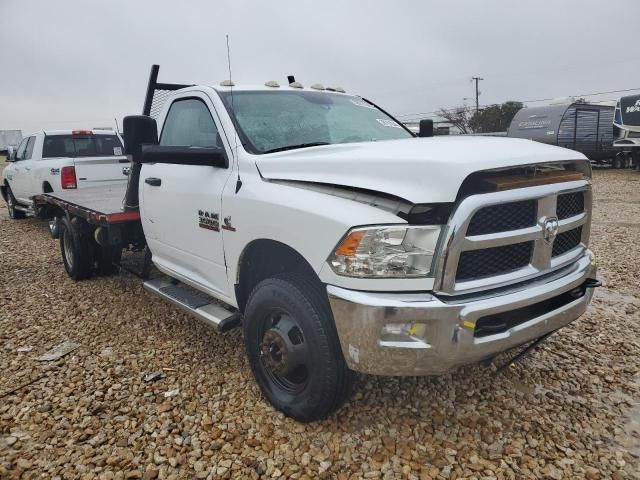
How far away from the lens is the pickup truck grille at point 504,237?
85.0 inches

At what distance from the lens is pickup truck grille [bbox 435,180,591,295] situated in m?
2.16

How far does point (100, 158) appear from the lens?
27.4ft

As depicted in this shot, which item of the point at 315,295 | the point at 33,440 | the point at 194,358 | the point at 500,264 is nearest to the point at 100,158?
the point at 194,358

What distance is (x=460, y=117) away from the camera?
156 ft

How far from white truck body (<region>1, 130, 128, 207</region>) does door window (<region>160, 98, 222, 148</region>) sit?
4.74m

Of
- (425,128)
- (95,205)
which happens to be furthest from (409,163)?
(95,205)

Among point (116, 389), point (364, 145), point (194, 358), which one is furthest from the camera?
point (194, 358)

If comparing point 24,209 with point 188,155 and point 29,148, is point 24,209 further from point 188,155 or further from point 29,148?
point 188,155

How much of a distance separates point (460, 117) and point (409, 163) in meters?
48.4

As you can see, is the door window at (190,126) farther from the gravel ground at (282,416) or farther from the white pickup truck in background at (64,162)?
the white pickup truck in background at (64,162)

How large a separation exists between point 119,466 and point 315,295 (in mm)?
1324

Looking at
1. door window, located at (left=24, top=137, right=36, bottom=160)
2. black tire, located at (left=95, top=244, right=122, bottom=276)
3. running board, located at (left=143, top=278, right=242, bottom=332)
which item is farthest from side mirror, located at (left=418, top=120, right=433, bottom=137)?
door window, located at (left=24, top=137, right=36, bottom=160)

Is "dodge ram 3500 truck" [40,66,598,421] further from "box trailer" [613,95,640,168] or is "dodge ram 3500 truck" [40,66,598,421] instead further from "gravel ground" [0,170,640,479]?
"box trailer" [613,95,640,168]

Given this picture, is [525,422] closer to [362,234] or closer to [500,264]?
[500,264]
